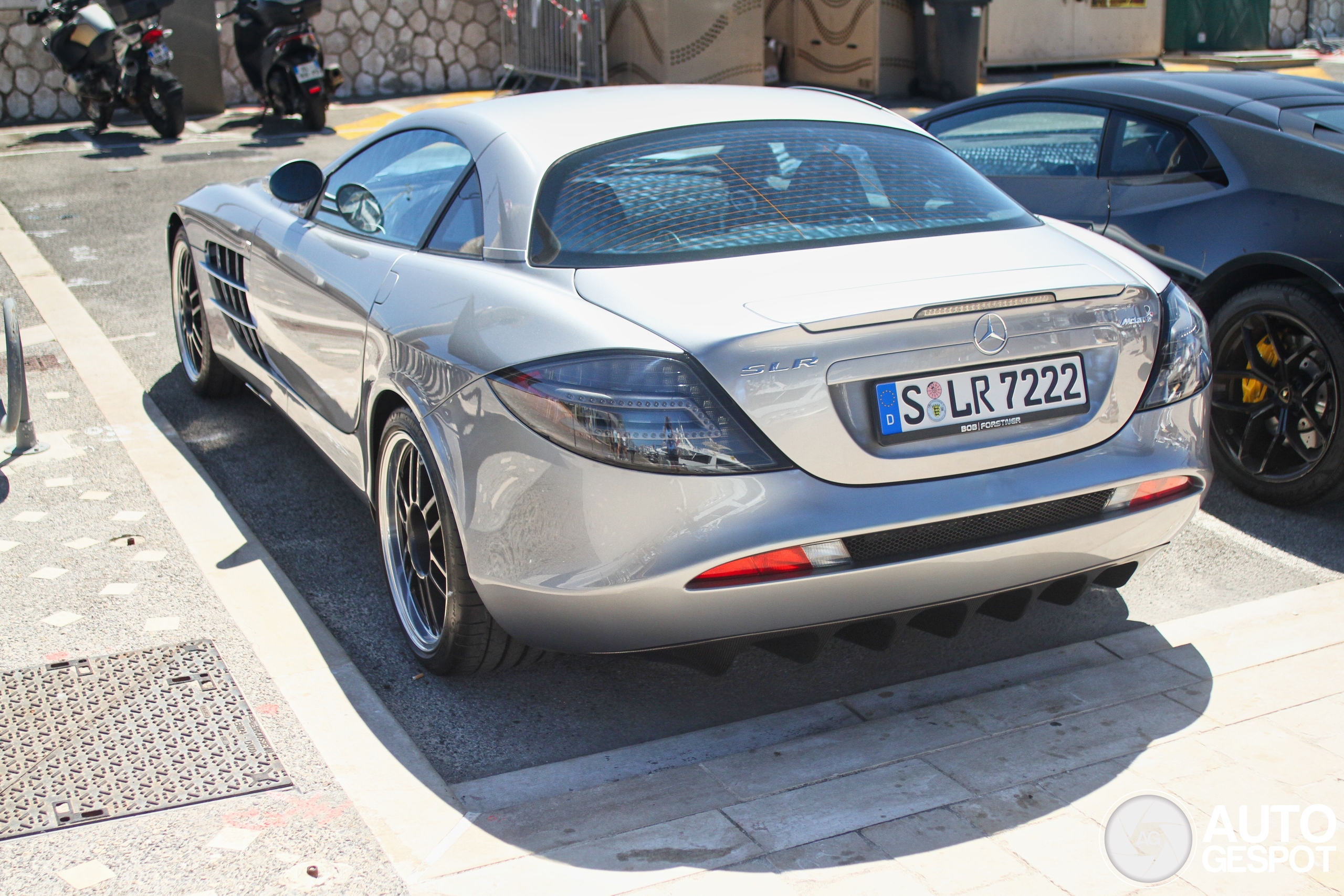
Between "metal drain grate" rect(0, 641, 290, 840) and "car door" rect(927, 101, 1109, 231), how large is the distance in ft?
11.6

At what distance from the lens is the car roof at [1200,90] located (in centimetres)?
505

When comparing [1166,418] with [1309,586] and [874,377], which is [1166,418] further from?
[1309,586]

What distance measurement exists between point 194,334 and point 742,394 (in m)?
3.86

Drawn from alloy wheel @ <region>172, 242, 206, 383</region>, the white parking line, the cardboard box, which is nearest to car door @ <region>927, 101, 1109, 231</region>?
the white parking line

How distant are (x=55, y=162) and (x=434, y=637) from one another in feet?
33.7

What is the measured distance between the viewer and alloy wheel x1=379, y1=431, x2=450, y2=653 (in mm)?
3459

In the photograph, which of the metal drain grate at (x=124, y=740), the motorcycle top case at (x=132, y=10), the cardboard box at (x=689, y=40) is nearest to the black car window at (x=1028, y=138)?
the metal drain grate at (x=124, y=740)

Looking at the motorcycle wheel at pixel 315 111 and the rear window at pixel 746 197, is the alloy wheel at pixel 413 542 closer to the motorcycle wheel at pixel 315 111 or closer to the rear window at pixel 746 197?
the rear window at pixel 746 197

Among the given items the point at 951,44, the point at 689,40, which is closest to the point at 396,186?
the point at 689,40

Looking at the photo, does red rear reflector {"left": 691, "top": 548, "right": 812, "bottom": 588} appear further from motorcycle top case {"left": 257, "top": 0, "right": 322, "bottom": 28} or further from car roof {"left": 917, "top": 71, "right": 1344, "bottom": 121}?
motorcycle top case {"left": 257, "top": 0, "right": 322, "bottom": 28}

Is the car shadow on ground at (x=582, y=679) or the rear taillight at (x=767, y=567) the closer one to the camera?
the rear taillight at (x=767, y=567)

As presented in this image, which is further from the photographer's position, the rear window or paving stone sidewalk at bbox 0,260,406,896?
the rear window

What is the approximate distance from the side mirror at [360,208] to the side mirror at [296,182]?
10.7 inches

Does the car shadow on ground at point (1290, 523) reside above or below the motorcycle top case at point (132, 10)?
below
